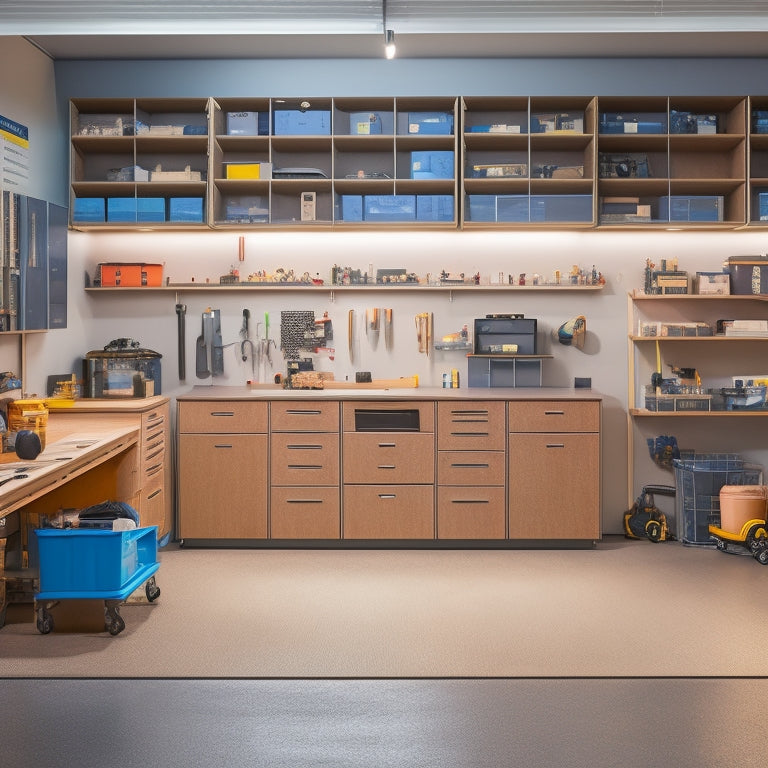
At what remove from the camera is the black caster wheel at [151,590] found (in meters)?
4.43

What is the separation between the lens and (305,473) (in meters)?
5.53

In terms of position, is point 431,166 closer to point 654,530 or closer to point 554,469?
point 554,469

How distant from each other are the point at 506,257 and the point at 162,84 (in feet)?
8.19

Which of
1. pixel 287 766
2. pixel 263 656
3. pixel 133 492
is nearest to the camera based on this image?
pixel 287 766

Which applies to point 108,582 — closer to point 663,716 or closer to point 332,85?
point 663,716

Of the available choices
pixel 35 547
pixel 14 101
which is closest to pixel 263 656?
pixel 35 547

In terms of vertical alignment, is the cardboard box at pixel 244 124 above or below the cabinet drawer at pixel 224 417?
above

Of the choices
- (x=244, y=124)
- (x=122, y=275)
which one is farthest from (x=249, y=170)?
(x=122, y=275)

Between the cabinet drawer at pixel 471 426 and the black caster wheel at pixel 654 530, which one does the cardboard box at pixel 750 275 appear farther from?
the cabinet drawer at pixel 471 426

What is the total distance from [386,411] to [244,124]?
2055 mm

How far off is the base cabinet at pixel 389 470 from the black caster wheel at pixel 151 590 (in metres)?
1.05

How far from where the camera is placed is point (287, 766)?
2.77m

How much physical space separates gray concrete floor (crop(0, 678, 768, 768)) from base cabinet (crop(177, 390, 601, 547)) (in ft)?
6.81

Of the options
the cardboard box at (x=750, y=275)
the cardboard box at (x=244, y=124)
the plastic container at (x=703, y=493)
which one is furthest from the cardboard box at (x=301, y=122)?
the plastic container at (x=703, y=493)
